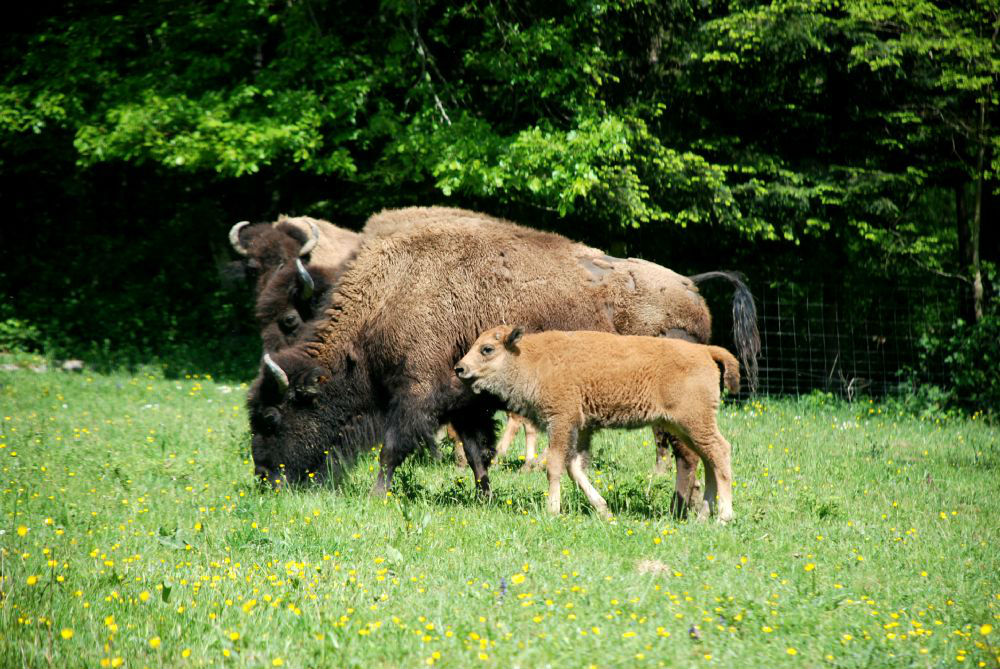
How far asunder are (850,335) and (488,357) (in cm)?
987

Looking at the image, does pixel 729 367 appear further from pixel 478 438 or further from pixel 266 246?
pixel 266 246

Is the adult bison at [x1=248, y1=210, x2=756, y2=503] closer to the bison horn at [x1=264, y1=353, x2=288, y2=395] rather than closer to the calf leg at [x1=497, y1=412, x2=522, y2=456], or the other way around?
the bison horn at [x1=264, y1=353, x2=288, y2=395]

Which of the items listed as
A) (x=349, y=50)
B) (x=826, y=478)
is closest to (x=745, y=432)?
(x=826, y=478)

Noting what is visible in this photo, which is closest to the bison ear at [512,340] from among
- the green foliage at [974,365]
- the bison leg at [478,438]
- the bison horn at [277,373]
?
the bison leg at [478,438]

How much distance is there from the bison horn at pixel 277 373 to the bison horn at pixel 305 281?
868mm

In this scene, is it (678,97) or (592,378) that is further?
(678,97)

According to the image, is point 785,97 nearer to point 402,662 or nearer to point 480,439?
point 480,439

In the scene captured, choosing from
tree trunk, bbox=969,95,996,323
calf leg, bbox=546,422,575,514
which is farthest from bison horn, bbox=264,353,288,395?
tree trunk, bbox=969,95,996,323

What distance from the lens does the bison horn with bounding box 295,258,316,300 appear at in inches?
366

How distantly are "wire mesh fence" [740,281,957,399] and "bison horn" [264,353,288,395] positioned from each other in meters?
9.09

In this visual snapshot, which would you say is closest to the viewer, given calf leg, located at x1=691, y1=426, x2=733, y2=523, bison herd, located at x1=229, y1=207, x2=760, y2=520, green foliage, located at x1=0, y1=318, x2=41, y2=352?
calf leg, located at x1=691, y1=426, x2=733, y2=523

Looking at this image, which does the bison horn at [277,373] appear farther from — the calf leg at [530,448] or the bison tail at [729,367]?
the bison tail at [729,367]

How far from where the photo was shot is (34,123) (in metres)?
16.2

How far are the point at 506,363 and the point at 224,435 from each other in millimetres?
4412
